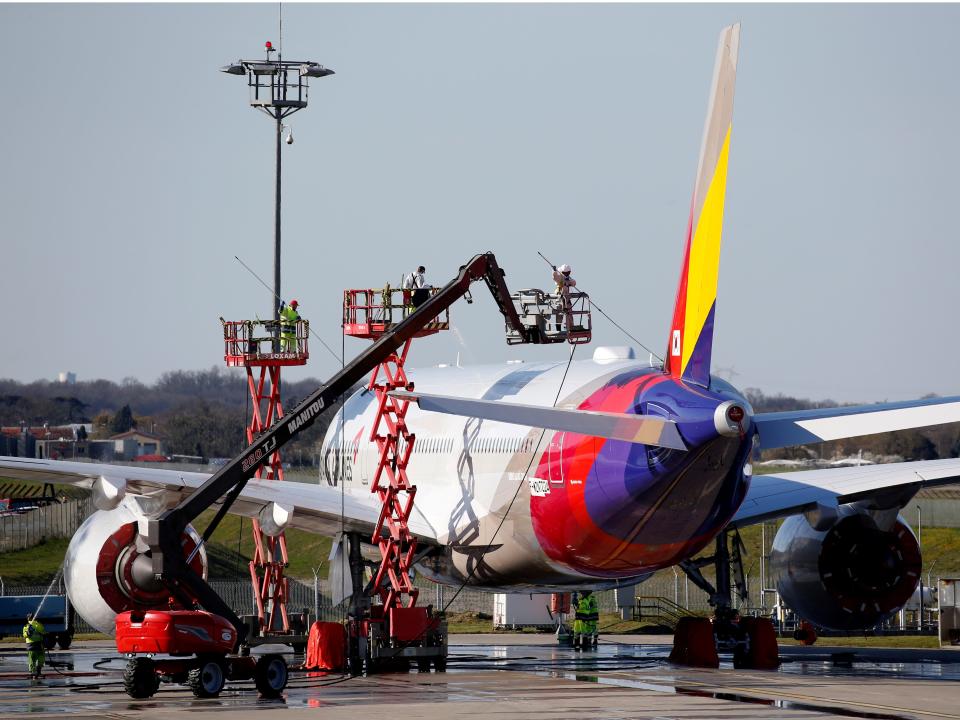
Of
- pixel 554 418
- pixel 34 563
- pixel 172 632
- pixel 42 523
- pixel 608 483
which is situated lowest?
pixel 172 632

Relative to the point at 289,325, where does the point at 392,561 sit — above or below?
below

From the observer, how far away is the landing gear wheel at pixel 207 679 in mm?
24094

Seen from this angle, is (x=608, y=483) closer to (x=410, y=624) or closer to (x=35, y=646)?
(x=410, y=624)

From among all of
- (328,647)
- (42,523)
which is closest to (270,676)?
(328,647)

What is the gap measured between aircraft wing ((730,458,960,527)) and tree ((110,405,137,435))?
70650 millimetres

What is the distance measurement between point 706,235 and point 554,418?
5170 millimetres

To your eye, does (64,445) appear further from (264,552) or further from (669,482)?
(669,482)

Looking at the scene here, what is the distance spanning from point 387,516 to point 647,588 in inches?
1323

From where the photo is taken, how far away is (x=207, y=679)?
2414 cm

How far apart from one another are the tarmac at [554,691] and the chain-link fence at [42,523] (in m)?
32.2

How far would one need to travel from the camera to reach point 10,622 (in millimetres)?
41281

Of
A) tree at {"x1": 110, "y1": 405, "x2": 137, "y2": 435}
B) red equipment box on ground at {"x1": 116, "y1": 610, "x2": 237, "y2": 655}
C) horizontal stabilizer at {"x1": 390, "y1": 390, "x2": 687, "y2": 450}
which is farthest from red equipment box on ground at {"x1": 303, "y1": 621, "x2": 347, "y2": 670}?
tree at {"x1": 110, "y1": 405, "x2": 137, "y2": 435}

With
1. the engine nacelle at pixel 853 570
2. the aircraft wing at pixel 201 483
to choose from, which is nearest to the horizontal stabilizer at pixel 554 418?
the aircraft wing at pixel 201 483

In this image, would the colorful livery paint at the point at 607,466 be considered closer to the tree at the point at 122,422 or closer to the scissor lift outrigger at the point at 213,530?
the scissor lift outrigger at the point at 213,530
